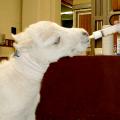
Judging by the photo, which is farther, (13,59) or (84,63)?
(84,63)

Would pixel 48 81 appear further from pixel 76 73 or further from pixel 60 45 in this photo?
pixel 60 45

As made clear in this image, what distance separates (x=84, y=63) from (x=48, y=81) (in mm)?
183

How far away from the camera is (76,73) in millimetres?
1211

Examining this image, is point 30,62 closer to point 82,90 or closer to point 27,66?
point 27,66

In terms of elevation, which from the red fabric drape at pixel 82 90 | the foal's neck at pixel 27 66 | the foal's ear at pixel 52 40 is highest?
the foal's ear at pixel 52 40

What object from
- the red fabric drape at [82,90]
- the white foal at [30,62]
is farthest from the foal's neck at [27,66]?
the red fabric drape at [82,90]

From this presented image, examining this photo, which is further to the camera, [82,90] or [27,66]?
[82,90]

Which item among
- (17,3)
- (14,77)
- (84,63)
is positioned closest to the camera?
(14,77)

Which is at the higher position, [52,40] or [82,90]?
[52,40]

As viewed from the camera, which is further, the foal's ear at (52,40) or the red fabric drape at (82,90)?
the red fabric drape at (82,90)

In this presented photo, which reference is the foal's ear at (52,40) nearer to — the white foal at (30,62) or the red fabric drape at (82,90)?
the white foal at (30,62)

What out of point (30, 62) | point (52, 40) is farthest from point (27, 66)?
point (52, 40)

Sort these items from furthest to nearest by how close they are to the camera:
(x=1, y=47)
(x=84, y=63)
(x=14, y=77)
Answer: (x=1, y=47), (x=84, y=63), (x=14, y=77)

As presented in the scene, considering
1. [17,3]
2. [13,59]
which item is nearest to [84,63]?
[13,59]
